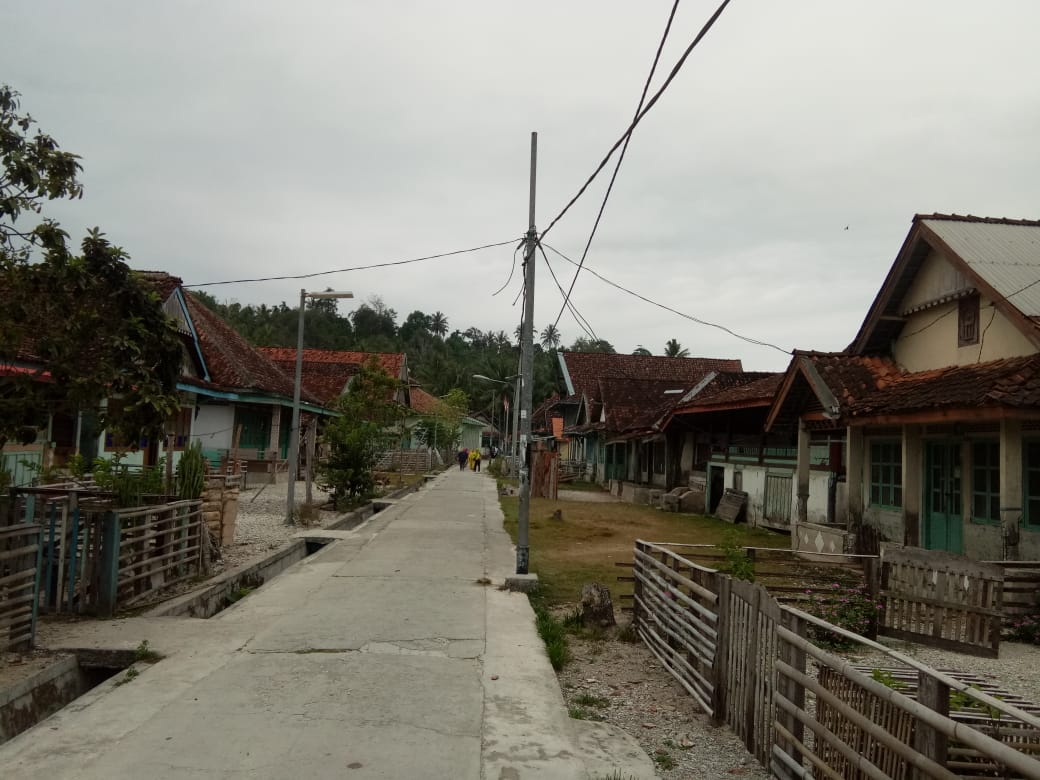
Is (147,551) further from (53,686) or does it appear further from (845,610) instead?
(845,610)

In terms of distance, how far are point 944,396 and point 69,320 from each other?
31.9 ft

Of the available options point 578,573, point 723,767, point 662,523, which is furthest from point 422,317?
point 723,767

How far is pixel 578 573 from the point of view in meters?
12.0

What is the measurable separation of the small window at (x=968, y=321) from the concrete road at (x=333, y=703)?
7574 mm

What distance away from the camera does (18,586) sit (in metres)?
6.27

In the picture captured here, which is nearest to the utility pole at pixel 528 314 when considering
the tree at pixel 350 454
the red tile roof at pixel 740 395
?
the red tile roof at pixel 740 395

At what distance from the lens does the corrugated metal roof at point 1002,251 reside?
10305 millimetres

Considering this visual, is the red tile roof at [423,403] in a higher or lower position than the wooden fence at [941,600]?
higher

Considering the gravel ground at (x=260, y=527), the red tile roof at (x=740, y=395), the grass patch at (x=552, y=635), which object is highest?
the red tile roof at (x=740, y=395)

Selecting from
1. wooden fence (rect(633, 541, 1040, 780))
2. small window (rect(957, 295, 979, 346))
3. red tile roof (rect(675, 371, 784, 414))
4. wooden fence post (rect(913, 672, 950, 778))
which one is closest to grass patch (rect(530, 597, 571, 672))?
wooden fence (rect(633, 541, 1040, 780))

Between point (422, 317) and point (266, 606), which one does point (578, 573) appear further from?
point (422, 317)

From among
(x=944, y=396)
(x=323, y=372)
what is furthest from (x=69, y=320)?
(x=323, y=372)

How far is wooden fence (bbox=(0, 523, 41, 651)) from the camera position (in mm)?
6141

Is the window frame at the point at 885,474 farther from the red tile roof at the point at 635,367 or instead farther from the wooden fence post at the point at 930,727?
the red tile roof at the point at 635,367
